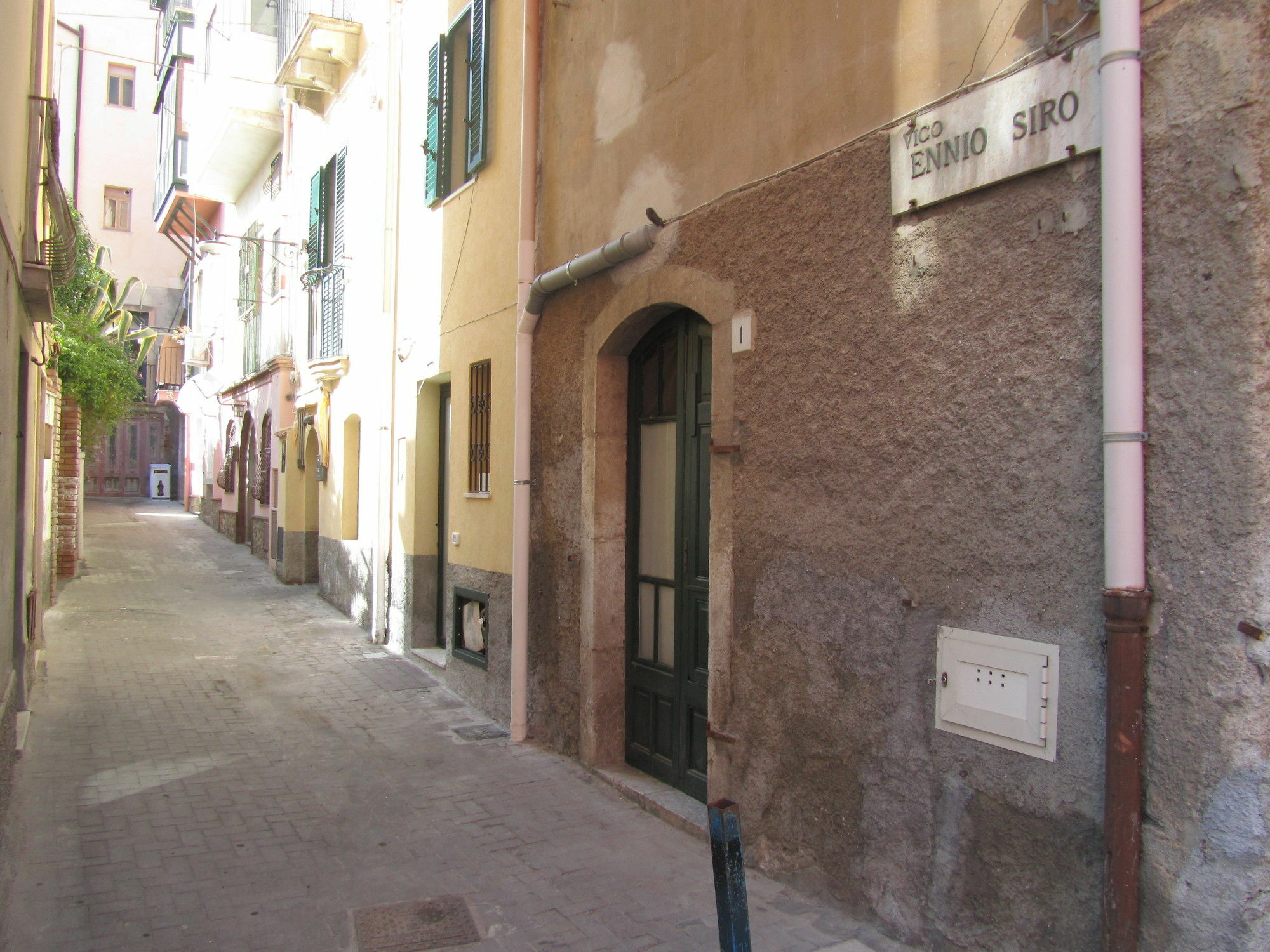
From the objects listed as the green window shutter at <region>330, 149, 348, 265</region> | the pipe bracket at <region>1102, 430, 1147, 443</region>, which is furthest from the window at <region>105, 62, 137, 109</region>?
the pipe bracket at <region>1102, 430, 1147, 443</region>

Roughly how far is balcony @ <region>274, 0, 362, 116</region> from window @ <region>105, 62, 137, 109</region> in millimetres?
21338

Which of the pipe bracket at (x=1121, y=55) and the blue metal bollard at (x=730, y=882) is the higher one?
the pipe bracket at (x=1121, y=55)

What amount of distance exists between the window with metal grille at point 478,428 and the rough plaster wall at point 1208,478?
584cm

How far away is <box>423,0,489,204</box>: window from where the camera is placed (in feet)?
27.1

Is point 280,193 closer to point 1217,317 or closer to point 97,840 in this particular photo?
point 97,840

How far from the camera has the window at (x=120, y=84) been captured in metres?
31.9

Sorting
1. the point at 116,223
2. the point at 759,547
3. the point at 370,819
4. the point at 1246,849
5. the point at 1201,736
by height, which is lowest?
the point at 370,819

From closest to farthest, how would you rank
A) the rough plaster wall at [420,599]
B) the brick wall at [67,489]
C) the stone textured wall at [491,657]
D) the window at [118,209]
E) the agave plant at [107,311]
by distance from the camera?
the stone textured wall at [491,657] < the rough plaster wall at [420,599] < the brick wall at [67,489] < the agave plant at [107,311] < the window at [118,209]

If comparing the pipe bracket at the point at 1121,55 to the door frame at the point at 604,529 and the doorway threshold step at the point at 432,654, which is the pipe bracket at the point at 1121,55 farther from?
the doorway threshold step at the point at 432,654

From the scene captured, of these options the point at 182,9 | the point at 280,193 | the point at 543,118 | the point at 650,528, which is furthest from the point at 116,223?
the point at 650,528

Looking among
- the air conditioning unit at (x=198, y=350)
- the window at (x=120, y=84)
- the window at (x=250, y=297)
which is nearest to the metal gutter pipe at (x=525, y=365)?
the window at (x=250, y=297)

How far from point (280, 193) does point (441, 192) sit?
8780 mm

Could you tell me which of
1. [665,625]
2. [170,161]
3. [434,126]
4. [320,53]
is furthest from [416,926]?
[170,161]

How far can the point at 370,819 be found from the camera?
18.4 ft
